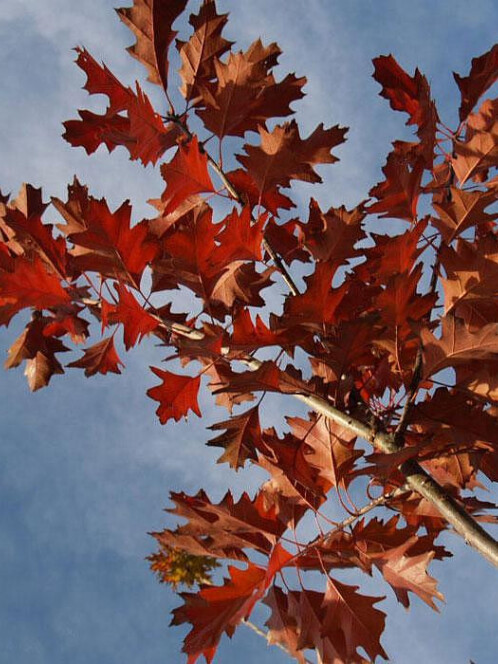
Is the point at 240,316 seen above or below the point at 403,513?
above

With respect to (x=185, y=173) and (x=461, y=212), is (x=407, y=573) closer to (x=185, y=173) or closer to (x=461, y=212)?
(x=461, y=212)

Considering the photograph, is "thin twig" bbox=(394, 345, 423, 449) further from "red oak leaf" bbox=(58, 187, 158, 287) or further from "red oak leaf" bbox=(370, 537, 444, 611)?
"red oak leaf" bbox=(58, 187, 158, 287)

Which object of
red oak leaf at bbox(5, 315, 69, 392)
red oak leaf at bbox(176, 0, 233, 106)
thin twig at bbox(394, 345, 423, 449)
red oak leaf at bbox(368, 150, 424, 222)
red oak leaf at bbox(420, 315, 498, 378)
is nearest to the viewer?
red oak leaf at bbox(420, 315, 498, 378)

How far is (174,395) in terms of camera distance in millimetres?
1422

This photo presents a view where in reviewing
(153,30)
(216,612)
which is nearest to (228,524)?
(216,612)

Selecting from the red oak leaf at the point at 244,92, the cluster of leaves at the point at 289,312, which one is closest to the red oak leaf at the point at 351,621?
the cluster of leaves at the point at 289,312

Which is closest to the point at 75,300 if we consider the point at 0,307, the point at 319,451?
the point at 0,307

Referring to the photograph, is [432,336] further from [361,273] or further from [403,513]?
[403,513]

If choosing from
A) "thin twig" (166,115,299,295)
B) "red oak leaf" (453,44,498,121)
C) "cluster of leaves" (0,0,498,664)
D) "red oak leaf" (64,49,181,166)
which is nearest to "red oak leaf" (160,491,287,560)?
"cluster of leaves" (0,0,498,664)

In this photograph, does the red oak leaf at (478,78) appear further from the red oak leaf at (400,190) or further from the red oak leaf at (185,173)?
the red oak leaf at (185,173)

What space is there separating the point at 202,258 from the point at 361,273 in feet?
1.39

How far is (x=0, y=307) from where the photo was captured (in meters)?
1.54

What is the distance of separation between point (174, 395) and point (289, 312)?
0.32 metres

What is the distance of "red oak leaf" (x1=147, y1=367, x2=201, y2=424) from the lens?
1405 mm
